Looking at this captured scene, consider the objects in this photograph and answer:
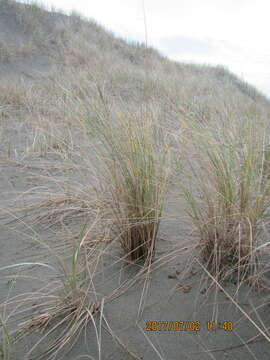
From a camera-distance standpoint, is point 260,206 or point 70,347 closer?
point 70,347

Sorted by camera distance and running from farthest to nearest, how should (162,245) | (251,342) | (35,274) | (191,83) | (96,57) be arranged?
(96,57) → (191,83) → (162,245) → (35,274) → (251,342)

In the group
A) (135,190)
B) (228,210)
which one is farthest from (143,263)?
(228,210)

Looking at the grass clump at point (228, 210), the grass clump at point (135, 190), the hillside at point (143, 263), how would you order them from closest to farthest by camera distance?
the hillside at point (143, 263) → the grass clump at point (228, 210) → the grass clump at point (135, 190)

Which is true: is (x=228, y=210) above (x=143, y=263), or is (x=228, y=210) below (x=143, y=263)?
above

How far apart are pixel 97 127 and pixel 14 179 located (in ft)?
3.56

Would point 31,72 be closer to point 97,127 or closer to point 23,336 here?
point 97,127

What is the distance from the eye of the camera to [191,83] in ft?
24.4

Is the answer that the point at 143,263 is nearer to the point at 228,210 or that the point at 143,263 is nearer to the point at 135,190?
the point at 135,190

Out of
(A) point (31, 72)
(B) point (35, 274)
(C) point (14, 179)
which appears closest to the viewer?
(B) point (35, 274)

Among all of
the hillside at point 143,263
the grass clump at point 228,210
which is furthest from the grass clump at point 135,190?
the grass clump at point 228,210

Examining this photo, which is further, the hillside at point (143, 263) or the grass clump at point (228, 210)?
the grass clump at point (228, 210)

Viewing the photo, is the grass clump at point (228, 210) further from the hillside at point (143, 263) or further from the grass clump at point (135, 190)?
the grass clump at point (135, 190)

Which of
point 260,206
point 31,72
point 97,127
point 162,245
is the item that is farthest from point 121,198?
point 31,72

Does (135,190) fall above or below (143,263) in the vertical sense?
above
